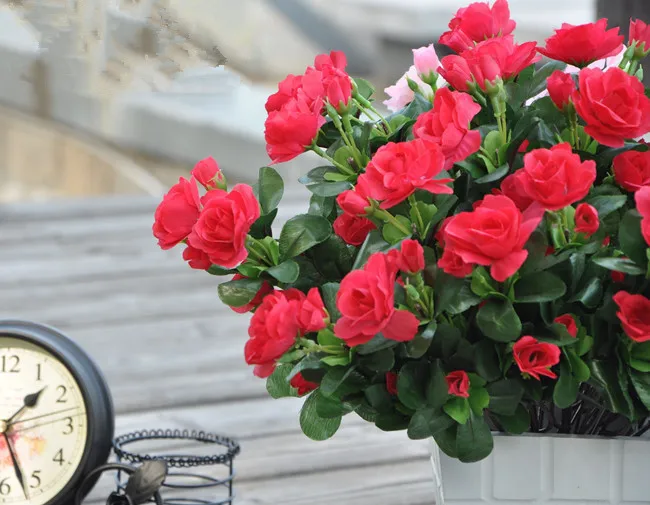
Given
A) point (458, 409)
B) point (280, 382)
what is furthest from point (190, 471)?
point (458, 409)

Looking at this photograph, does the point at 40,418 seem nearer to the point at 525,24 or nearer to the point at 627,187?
the point at 627,187

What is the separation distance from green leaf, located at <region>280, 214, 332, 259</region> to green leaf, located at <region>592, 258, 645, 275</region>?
0.16 meters

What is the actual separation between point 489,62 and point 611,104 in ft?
0.23

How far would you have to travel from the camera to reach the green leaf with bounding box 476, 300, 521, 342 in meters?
0.54

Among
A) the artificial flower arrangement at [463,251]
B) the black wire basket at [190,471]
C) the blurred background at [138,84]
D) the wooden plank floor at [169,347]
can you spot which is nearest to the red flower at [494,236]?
the artificial flower arrangement at [463,251]

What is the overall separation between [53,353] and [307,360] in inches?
16.3

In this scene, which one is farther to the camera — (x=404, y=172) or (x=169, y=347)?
(x=169, y=347)

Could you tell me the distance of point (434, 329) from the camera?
0.55 meters

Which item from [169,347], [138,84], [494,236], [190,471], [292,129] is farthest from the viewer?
[138,84]

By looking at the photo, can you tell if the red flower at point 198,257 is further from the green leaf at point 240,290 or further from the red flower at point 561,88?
the red flower at point 561,88

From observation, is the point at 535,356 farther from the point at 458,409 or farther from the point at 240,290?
the point at 240,290

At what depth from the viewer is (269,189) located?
0.64 meters

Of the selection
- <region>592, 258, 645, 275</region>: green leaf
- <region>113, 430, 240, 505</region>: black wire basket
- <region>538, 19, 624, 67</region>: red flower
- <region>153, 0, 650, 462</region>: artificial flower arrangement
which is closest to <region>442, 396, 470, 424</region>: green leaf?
<region>153, 0, 650, 462</region>: artificial flower arrangement

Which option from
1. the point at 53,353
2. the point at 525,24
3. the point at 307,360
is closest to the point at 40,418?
the point at 53,353
